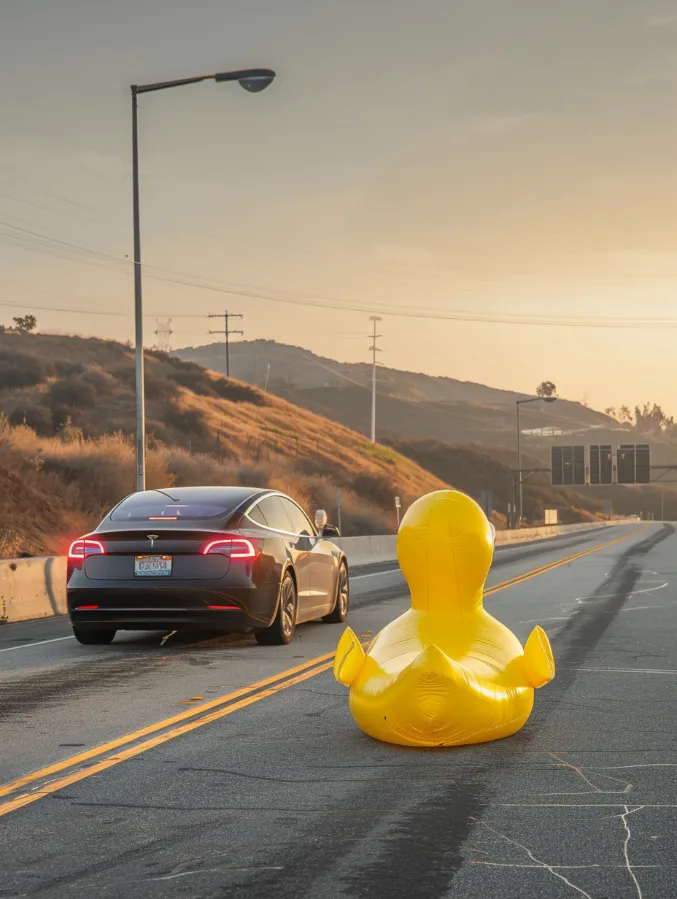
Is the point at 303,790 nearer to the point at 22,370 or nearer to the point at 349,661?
the point at 349,661

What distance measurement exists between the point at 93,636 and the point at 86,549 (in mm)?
1131

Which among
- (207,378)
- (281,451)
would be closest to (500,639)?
(281,451)

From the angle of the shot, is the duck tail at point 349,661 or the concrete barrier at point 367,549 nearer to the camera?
the duck tail at point 349,661

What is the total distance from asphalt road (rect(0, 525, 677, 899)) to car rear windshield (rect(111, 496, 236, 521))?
58.0 inches

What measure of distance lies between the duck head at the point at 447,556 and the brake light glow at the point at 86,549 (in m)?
5.27

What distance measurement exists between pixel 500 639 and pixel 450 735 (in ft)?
2.38

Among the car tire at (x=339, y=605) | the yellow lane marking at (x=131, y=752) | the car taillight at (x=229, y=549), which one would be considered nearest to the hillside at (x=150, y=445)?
the car tire at (x=339, y=605)

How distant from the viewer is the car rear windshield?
1233 centimetres

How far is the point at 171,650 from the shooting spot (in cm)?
1241

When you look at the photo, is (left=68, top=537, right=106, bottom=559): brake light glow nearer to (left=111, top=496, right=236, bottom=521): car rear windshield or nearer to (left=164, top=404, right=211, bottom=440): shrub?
(left=111, top=496, right=236, bottom=521): car rear windshield

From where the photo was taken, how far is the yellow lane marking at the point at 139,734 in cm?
658

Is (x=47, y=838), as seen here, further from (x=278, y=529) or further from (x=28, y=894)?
(x=278, y=529)

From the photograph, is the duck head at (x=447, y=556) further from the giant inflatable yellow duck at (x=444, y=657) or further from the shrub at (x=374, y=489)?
the shrub at (x=374, y=489)

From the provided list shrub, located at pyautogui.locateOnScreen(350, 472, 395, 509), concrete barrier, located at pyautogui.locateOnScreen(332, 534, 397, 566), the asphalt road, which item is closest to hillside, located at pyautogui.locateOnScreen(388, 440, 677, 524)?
shrub, located at pyautogui.locateOnScreen(350, 472, 395, 509)
